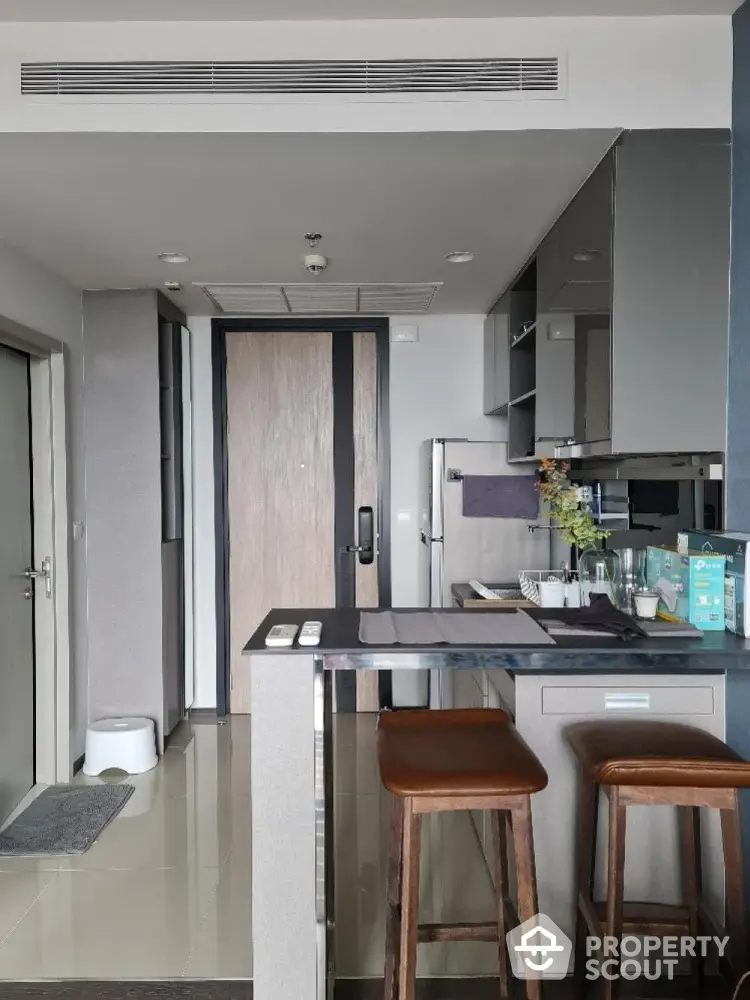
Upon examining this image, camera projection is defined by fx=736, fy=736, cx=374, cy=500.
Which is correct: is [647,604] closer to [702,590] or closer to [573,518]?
[702,590]

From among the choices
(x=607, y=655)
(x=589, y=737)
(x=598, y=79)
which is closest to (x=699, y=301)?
(x=598, y=79)

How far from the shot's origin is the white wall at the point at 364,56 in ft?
6.70

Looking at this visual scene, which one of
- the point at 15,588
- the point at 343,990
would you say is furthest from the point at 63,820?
the point at 343,990

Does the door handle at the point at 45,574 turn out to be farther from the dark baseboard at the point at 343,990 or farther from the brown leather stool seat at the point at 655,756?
the brown leather stool seat at the point at 655,756

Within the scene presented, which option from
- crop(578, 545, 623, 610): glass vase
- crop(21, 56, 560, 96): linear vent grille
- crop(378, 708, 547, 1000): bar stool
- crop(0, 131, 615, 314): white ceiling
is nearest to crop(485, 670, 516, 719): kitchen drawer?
crop(378, 708, 547, 1000): bar stool

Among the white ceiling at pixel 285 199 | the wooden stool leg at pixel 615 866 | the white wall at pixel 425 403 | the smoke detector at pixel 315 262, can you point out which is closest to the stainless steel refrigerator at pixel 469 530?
the white wall at pixel 425 403

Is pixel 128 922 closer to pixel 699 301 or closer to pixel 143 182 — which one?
pixel 143 182

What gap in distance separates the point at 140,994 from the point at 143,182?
2.46 metres

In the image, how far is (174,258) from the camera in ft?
10.7

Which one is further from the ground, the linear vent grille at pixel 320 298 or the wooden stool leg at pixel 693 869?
the linear vent grille at pixel 320 298

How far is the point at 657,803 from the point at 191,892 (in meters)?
1.74

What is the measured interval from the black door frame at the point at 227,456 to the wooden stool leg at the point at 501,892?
241cm

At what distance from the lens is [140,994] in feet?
6.90

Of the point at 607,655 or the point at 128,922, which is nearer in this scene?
the point at 607,655
